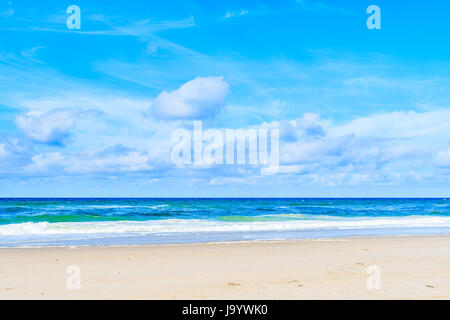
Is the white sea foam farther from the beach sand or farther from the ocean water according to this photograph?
the beach sand

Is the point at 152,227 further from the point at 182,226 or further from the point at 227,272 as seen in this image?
the point at 227,272

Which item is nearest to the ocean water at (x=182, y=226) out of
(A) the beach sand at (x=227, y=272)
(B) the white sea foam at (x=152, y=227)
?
(B) the white sea foam at (x=152, y=227)

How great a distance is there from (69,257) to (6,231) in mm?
12097

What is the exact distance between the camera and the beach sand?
22.5ft

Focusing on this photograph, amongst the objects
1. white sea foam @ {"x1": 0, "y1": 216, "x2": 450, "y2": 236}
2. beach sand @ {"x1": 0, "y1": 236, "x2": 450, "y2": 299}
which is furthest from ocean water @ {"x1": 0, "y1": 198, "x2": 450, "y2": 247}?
beach sand @ {"x1": 0, "y1": 236, "x2": 450, "y2": 299}

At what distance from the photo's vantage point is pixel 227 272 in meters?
8.72

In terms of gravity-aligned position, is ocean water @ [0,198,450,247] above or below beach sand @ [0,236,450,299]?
below

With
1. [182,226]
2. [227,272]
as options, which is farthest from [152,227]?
[227,272]

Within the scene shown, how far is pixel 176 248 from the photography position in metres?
12.8

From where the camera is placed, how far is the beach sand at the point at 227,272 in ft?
22.5

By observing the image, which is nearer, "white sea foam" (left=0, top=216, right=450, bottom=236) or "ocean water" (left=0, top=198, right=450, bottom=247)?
"ocean water" (left=0, top=198, right=450, bottom=247)

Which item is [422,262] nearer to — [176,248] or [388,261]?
[388,261]
